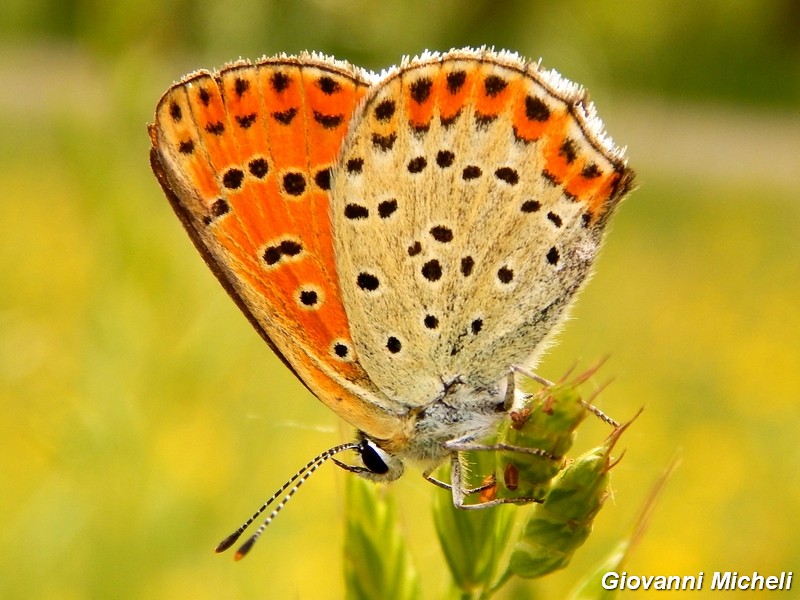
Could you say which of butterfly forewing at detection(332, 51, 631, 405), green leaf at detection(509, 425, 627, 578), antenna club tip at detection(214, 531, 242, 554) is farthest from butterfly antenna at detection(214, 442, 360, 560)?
green leaf at detection(509, 425, 627, 578)

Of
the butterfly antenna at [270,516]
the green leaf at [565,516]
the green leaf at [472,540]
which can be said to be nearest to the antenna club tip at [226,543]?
the butterfly antenna at [270,516]

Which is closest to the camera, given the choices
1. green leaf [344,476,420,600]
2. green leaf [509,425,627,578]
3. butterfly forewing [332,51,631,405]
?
green leaf [509,425,627,578]

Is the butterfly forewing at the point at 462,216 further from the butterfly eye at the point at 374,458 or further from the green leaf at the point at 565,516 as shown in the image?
the green leaf at the point at 565,516

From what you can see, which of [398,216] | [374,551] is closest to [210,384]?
[398,216]

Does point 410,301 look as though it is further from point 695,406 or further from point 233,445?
point 695,406

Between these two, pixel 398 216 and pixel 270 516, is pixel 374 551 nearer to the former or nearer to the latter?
pixel 270 516

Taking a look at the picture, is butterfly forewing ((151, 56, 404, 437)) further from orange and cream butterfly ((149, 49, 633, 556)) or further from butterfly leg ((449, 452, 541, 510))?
butterfly leg ((449, 452, 541, 510))

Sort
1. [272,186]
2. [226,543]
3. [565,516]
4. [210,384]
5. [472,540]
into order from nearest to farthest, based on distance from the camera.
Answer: [565,516] < [472,540] < [226,543] < [272,186] < [210,384]

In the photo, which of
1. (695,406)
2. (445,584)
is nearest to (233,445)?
(445,584)
